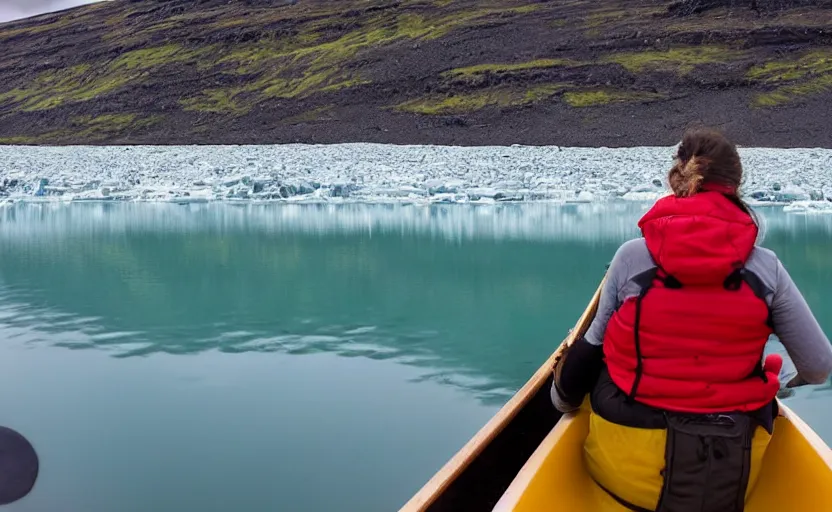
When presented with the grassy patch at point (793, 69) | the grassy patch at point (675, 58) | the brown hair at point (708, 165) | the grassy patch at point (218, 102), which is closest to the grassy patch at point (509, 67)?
the grassy patch at point (675, 58)

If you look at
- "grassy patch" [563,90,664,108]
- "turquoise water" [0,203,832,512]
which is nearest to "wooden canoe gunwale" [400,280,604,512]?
"turquoise water" [0,203,832,512]

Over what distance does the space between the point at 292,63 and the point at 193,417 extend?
43442mm

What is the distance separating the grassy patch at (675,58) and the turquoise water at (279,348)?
29.8 metres

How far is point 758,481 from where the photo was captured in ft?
7.59

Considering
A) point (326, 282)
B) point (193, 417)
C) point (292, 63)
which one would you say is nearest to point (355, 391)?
point (193, 417)

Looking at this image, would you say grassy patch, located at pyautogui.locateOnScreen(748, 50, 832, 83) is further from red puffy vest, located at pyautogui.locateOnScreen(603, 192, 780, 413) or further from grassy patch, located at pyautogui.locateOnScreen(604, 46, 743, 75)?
red puffy vest, located at pyautogui.locateOnScreen(603, 192, 780, 413)

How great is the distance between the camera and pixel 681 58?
3934cm

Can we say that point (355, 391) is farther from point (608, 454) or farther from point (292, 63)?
point (292, 63)

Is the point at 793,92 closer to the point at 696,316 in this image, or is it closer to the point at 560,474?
the point at 560,474

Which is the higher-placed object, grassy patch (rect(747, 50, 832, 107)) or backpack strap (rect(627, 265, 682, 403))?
grassy patch (rect(747, 50, 832, 107))

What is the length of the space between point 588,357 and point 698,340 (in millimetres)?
328

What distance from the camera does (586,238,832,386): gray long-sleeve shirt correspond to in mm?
1839

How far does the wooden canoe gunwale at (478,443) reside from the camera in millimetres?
1911

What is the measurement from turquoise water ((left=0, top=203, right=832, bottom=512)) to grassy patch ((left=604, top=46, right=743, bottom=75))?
29.8 m
